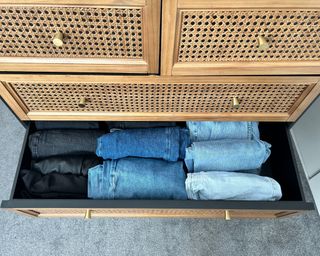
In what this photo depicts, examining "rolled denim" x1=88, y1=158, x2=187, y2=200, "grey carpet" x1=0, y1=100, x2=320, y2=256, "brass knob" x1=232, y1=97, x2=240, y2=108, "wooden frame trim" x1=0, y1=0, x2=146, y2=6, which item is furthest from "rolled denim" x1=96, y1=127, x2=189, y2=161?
"wooden frame trim" x1=0, y1=0, x2=146, y2=6

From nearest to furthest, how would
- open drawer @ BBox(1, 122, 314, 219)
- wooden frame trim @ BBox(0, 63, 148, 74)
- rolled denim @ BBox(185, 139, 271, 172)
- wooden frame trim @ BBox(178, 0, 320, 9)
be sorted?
wooden frame trim @ BBox(178, 0, 320, 9)
wooden frame trim @ BBox(0, 63, 148, 74)
open drawer @ BBox(1, 122, 314, 219)
rolled denim @ BBox(185, 139, 271, 172)

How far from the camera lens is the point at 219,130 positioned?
2.99ft

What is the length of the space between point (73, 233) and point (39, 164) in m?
0.31

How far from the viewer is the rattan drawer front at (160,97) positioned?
70 cm

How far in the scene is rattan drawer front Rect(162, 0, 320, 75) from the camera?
1.74ft

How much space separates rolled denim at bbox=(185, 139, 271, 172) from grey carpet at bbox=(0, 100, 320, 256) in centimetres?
28

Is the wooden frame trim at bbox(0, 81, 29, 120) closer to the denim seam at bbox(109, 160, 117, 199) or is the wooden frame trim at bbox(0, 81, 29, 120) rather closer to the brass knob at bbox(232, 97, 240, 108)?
the denim seam at bbox(109, 160, 117, 199)

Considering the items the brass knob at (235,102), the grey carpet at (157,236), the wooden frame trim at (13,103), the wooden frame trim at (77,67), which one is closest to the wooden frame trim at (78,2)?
the wooden frame trim at (77,67)

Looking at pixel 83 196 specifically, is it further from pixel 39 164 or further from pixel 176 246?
pixel 176 246

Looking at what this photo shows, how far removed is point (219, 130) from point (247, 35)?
383mm

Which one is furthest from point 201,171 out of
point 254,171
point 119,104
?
point 119,104

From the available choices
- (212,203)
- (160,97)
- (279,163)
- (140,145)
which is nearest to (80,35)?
(160,97)

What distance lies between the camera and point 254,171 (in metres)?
0.91

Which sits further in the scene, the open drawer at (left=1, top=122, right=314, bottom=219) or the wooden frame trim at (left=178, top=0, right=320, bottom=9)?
the open drawer at (left=1, top=122, right=314, bottom=219)
